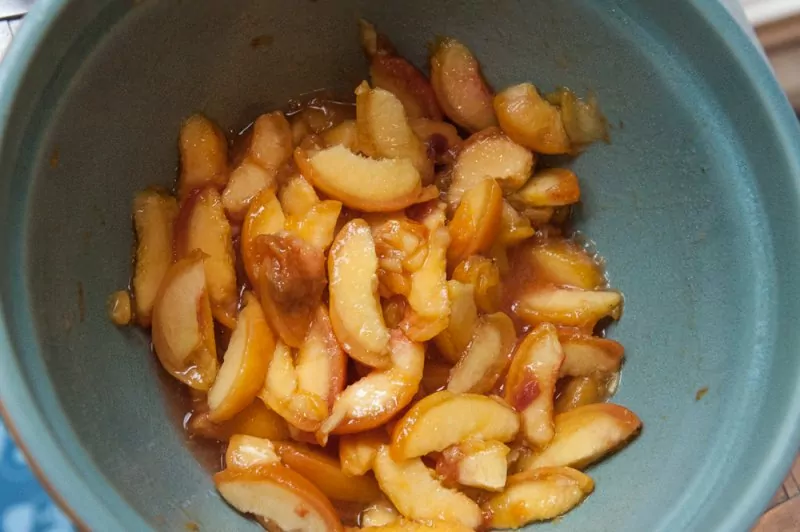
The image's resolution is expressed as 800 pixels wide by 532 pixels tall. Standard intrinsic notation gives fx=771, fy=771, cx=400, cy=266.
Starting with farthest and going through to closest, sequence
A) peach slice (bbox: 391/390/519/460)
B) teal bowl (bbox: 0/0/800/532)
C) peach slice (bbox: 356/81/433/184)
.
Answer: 1. peach slice (bbox: 356/81/433/184)
2. peach slice (bbox: 391/390/519/460)
3. teal bowl (bbox: 0/0/800/532)

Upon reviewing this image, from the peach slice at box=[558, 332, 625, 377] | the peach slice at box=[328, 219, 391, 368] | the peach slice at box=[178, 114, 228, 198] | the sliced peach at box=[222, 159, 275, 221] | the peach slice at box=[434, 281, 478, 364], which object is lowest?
the peach slice at box=[558, 332, 625, 377]

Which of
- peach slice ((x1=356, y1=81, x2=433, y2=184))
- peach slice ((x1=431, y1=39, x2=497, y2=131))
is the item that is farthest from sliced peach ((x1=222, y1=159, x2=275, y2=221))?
peach slice ((x1=431, y1=39, x2=497, y2=131))

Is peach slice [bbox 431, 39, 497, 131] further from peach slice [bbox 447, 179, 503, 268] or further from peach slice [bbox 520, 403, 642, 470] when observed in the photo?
peach slice [bbox 520, 403, 642, 470]

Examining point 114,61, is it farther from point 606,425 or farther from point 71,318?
point 606,425

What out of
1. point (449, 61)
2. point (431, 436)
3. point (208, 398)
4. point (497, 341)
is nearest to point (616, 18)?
point (449, 61)

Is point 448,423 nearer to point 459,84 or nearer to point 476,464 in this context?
point 476,464

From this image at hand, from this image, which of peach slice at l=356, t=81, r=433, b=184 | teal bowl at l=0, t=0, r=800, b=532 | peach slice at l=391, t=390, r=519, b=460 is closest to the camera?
teal bowl at l=0, t=0, r=800, b=532

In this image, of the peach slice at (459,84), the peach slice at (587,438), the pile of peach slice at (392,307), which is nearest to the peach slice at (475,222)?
the pile of peach slice at (392,307)
